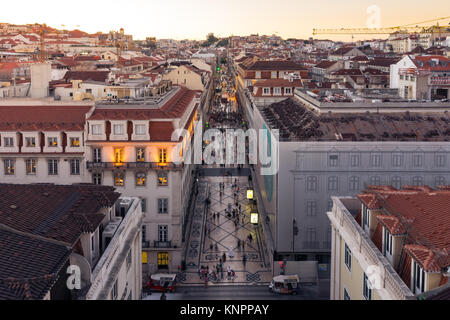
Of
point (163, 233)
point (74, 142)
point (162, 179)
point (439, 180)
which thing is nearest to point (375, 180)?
point (439, 180)

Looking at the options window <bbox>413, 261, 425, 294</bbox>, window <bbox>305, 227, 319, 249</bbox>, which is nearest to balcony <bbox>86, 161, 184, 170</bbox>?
window <bbox>305, 227, 319, 249</bbox>

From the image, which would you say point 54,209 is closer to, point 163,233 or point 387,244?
point 387,244

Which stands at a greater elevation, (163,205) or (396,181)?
(396,181)

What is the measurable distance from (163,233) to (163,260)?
217 centimetres

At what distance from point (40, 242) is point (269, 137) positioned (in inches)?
1181

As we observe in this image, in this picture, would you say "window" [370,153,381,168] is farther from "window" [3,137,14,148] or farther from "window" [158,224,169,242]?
"window" [3,137,14,148]

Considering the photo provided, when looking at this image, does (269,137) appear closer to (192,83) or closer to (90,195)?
(90,195)

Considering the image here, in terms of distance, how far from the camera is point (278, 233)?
126ft

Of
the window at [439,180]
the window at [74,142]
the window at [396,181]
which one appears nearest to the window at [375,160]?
the window at [396,181]

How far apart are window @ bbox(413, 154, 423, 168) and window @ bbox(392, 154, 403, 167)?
88 centimetres

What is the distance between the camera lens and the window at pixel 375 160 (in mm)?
37906

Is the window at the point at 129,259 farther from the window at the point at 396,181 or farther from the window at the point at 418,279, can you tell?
the window at the point at 396,181

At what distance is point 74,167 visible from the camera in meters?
41.2
